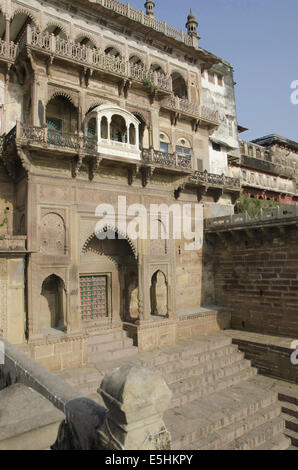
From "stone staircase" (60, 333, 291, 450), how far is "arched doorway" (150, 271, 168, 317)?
7.34 feet

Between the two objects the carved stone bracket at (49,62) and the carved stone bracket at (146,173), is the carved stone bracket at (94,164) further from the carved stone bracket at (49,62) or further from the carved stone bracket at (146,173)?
the carved stone bracket at (49,62)

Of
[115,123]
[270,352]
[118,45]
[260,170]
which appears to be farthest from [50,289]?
[260,170]

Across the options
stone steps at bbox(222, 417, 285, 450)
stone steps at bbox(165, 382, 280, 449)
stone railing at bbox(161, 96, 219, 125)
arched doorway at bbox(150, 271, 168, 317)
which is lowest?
stone steps at bbox(222, 417, 285, 450)

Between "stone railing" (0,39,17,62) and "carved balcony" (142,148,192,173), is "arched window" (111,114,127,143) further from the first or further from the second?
"stone railing" (0,39,17,62)

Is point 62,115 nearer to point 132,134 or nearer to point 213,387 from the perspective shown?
point 132,134

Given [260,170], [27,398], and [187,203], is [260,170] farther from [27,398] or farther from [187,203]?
[27,398]

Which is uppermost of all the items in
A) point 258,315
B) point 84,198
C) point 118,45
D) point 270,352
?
point 118,45

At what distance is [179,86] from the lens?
18.2 m

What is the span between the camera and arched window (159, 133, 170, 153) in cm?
1634

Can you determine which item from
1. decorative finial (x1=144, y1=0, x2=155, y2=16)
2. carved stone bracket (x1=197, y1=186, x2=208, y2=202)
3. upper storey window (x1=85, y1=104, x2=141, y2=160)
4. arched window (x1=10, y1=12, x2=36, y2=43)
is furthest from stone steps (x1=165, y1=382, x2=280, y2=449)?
decorative finial (x1=144, y1=0, x2=155, y2=16)

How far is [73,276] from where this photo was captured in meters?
11.4

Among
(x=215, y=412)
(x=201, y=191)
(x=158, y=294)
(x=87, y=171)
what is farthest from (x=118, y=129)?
(x=215, y=412)

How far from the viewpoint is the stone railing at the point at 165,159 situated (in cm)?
1321
